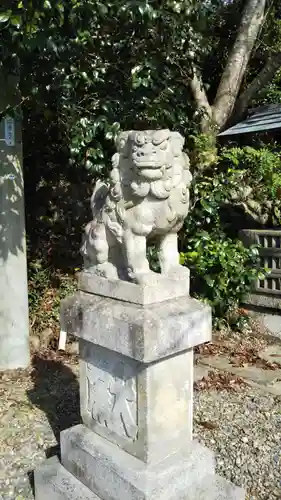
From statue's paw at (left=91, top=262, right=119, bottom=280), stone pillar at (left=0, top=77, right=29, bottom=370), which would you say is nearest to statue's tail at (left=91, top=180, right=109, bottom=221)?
statue's paw at (left=91, top=262, right=119, bottom=280)

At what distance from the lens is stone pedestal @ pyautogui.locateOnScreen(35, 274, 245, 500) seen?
7.30 feet

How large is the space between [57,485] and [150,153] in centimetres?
191

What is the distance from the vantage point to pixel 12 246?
168 inches

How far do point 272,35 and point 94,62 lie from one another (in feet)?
12.7

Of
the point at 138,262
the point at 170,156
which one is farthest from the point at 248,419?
the point at 170,156

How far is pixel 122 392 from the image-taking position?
7.88ft

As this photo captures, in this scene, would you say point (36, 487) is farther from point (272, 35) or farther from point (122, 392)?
point (272, 35)

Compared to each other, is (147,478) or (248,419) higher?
(147,478)

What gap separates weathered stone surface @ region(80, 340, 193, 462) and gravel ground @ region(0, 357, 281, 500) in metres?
0.67

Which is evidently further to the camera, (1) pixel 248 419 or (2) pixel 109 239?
(1) pixel 248 419

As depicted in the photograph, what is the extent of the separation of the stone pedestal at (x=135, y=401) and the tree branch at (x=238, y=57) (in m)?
4.45

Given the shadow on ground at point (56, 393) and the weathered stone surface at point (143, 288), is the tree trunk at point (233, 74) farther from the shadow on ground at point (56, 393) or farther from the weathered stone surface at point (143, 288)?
the weathered stone surface at point (143, 288)

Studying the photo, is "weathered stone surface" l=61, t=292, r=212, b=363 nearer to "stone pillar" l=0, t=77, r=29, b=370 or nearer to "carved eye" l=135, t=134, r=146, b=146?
"carved eye" l=135, t=134, r=146, b=146

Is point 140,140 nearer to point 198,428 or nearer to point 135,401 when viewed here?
point 135,401
